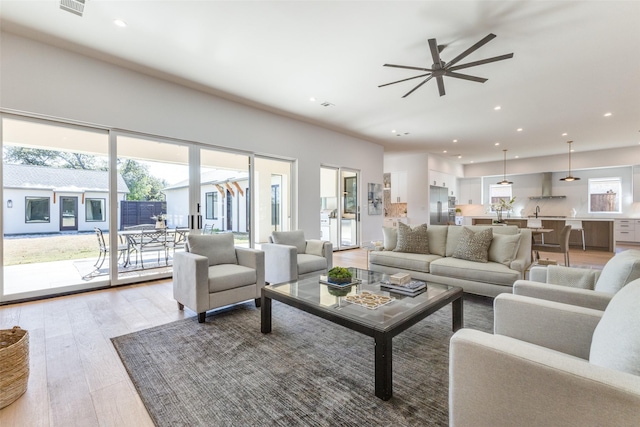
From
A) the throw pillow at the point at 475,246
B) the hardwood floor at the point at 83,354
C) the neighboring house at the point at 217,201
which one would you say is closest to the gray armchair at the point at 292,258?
the hardwood floor at the point at 83,354

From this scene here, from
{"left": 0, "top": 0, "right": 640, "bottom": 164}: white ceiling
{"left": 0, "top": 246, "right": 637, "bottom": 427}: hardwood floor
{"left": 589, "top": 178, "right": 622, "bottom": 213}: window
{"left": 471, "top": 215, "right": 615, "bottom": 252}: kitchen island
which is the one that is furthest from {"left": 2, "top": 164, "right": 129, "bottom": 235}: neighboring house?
{"left": 589, "top": 178, "right": 622, "bottom": 213}: window

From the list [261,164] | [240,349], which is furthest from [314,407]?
[261,164]

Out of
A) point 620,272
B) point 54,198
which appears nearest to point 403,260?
point 620,272

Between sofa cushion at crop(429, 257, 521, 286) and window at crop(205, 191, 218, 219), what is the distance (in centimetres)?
365

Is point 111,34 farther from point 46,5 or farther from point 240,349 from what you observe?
point 240,349

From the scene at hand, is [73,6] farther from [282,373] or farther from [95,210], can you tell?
[282,373]

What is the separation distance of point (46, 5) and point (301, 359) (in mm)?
4004

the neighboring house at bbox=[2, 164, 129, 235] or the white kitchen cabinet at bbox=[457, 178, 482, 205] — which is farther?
the white kitchen cabinet at bbox=[457, 178, 482, 205]

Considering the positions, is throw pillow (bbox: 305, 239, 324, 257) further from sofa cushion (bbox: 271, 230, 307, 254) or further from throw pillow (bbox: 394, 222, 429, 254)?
throw pillow (bbox: 394, 222, 429, 254)

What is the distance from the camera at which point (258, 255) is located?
10.6 ft

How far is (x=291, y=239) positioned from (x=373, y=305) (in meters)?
2.38

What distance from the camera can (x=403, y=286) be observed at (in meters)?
2.49

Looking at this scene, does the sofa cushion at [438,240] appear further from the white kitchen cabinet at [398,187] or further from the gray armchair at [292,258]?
the white kitchen cabinet at [398,187]

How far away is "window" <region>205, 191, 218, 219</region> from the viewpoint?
4.95 metres
